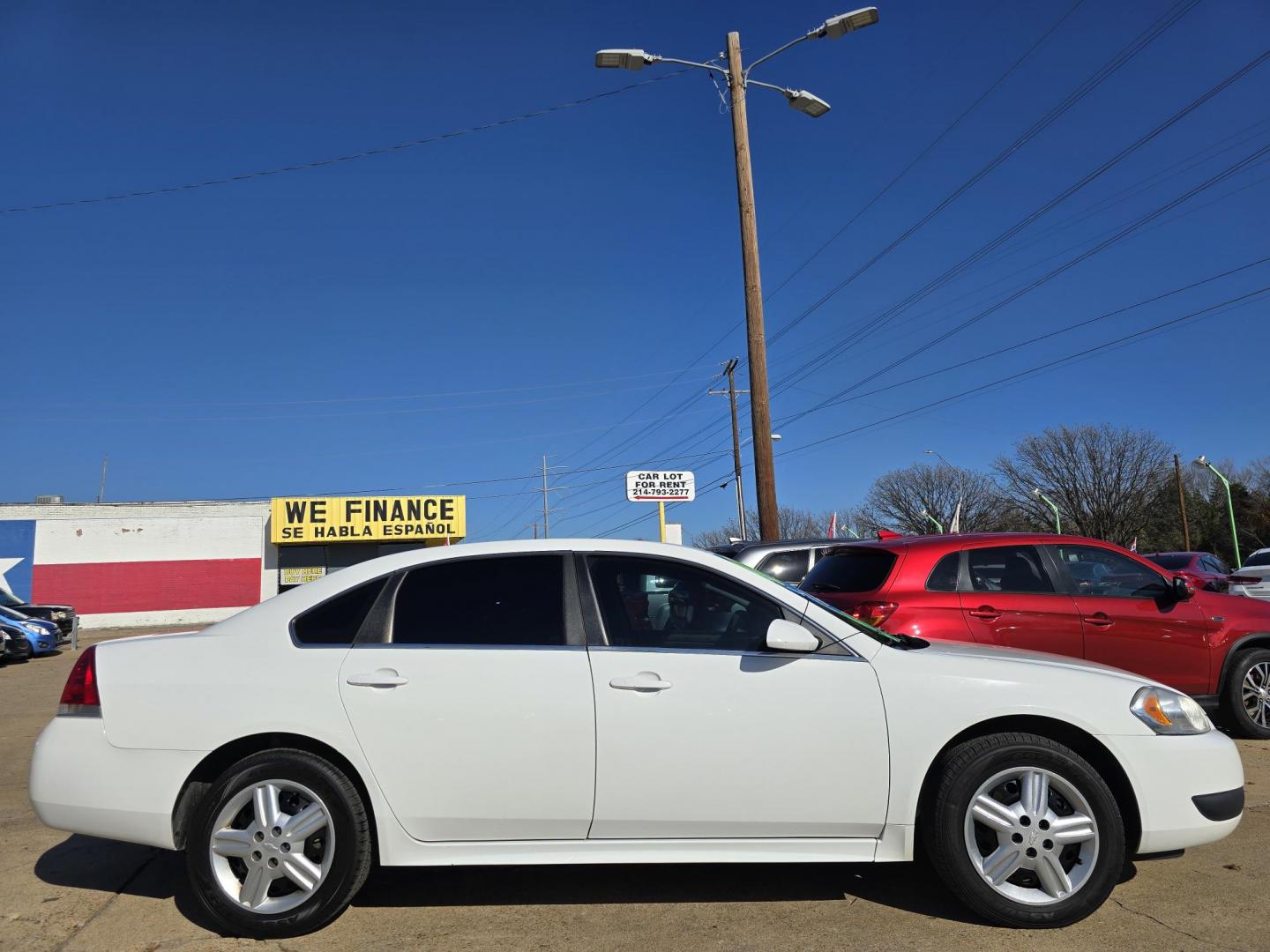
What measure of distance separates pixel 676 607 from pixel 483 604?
2.80ft

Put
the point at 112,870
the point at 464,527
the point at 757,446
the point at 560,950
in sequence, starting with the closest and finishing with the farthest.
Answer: the point at 560,950 → the point at 112,870 → the point at 757,446 → the point at 464,527

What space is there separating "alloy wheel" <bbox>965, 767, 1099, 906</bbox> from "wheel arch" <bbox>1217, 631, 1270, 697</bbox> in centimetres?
400

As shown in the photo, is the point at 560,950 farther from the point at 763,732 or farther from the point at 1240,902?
the point at 1240,902

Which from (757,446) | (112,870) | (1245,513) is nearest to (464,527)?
(757,446)

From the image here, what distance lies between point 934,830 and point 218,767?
3.01 m

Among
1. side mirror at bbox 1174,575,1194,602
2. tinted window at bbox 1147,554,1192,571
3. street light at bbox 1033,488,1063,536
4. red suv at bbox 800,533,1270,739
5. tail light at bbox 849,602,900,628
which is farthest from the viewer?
street light at bbox 1033,488,1063,536

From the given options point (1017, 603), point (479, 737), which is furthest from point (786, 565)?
point (479, 737)

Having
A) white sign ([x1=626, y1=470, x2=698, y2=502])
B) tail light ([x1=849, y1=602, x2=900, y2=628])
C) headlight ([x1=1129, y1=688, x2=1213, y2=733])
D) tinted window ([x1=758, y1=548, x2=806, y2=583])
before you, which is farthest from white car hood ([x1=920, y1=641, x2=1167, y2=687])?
white sign ([x1=626, y1=470, x2=698, y2=502])

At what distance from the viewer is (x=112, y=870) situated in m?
4.42

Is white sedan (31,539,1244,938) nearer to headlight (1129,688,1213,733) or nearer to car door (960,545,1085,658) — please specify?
headlight (1129,688,1213,733)

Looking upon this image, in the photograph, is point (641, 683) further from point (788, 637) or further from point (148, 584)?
point (148, 584)

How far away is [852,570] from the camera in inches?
257

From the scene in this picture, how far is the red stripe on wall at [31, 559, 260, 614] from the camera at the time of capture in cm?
3856

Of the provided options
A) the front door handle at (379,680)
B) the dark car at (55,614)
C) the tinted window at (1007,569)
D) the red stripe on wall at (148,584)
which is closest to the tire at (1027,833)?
the front door handle at (379,680)
